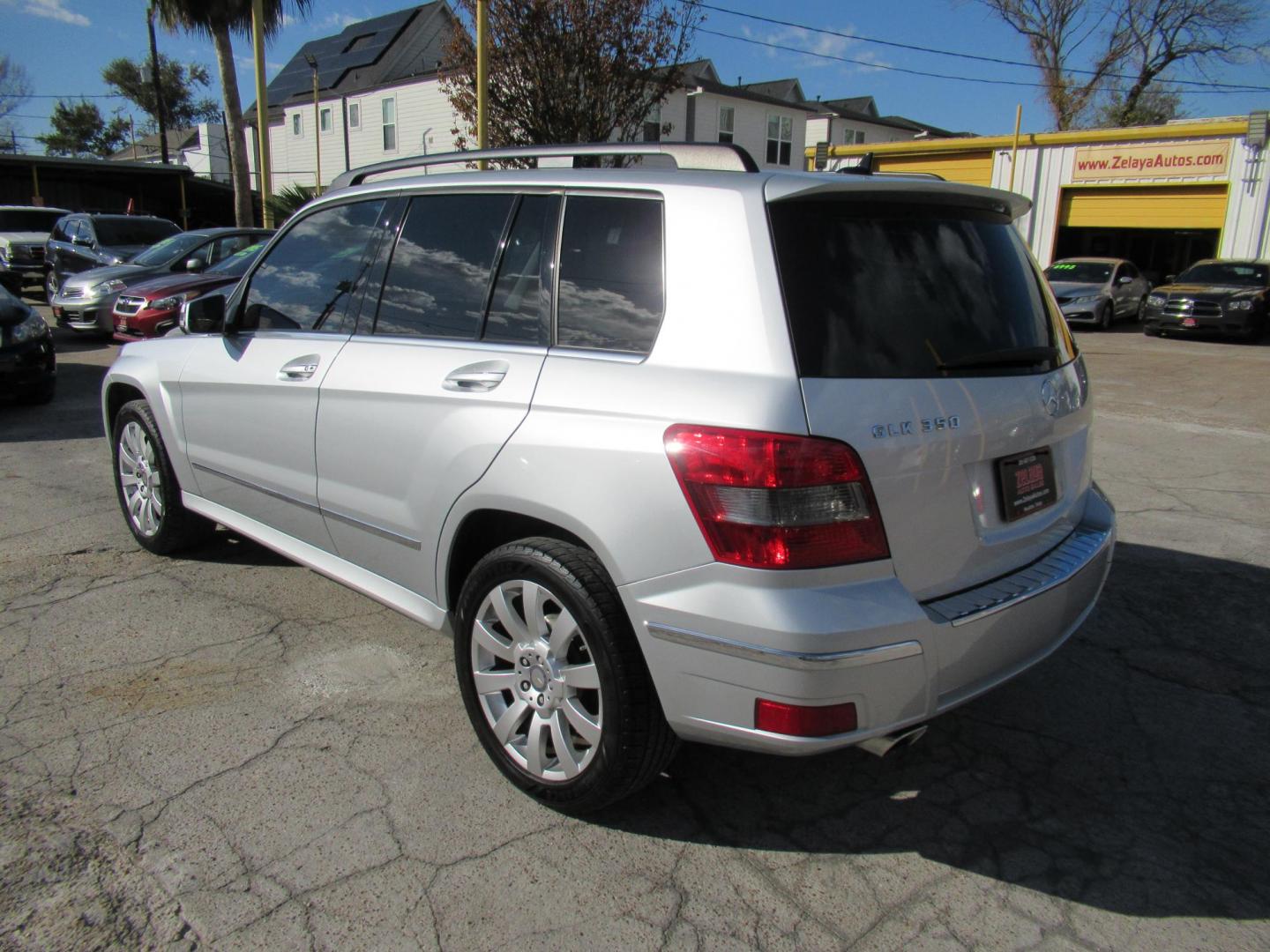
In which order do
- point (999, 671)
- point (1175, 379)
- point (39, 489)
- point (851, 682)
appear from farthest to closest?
point (1175, 379), point (39, 489), point (999, 671), point (851, 682)

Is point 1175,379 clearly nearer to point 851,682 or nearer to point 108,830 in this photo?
point 851,682

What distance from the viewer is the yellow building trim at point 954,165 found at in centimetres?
2658

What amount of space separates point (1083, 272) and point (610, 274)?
20.5 meters

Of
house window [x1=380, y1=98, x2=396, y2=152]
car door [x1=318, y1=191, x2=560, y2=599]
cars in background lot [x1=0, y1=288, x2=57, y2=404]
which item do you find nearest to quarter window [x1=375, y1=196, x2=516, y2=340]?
car door [x1=318, y1=191, x2=560, y2=599]

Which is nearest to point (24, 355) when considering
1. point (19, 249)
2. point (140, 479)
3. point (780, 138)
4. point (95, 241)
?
point (140, 479)

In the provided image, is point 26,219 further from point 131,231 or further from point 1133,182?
point 1133,182

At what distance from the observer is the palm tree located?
2311cm

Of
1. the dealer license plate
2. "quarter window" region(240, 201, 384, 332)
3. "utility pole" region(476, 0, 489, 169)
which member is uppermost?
"utility pole" region(476, 0, 489, 169)

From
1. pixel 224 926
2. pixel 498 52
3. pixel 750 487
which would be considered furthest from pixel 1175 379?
pixel 224 926

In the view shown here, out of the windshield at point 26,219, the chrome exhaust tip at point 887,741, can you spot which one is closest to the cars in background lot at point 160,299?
the chrome exhaust tip at point 887,741

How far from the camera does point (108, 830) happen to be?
2617 mm

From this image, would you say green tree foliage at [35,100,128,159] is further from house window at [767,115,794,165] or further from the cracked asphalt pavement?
the cracked asphalt pavement

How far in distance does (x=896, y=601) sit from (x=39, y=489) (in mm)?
5876

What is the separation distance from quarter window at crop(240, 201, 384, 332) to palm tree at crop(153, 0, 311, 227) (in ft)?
69.2
